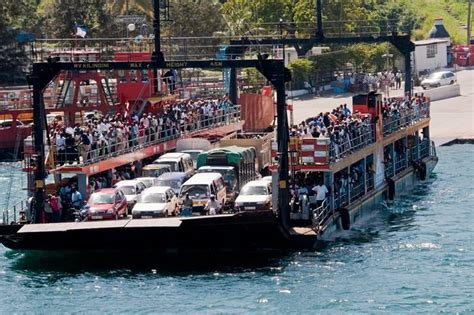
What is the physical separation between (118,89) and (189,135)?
15.1 feet

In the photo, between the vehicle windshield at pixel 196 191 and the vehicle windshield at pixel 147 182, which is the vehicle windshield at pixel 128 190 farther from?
the vehicle windshield at pixel 196 191

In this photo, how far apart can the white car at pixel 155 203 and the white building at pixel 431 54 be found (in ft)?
210

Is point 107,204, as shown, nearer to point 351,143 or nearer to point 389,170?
point 351,143

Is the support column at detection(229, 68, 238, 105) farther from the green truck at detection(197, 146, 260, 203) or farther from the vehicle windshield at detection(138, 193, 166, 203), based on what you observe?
the vehicle windshield at detection(138, 193, 166, 203)

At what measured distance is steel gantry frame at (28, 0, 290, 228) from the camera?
46.1 metres

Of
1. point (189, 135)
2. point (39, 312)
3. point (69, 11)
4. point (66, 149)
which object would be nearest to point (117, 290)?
point (39, 312)

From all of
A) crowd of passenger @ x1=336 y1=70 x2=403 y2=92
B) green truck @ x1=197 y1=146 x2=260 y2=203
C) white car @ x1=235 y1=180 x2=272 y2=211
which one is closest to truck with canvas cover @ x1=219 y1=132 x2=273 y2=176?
green truck @ x1=197 y1=146 x2=260 y2=203

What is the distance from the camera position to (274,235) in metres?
45.6

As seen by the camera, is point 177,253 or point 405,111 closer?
point 177,253

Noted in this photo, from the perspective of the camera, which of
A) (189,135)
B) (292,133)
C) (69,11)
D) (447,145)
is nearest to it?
(292,133)

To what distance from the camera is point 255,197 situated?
47.6 meters

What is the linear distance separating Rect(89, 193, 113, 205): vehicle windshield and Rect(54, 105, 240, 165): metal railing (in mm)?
2746

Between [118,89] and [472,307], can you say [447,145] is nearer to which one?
[118,89]

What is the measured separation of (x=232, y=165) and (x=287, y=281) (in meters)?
9.89
